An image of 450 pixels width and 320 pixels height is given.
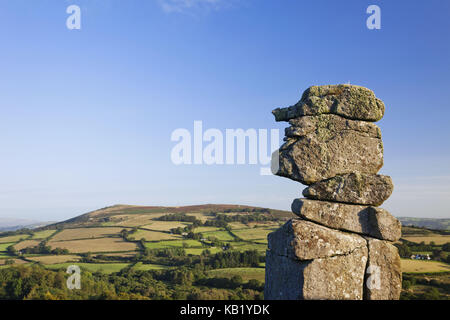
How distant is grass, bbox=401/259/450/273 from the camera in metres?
37.8

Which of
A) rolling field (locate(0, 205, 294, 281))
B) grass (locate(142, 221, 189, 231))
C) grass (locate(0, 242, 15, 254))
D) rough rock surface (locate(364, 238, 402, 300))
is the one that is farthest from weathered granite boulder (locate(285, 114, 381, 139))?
grass (locate(0, 242, 15, 254))

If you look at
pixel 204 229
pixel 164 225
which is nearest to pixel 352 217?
pixel 204 229

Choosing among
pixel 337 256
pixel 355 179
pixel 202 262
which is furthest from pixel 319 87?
pixel 202 262

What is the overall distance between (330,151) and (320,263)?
12.5 feet

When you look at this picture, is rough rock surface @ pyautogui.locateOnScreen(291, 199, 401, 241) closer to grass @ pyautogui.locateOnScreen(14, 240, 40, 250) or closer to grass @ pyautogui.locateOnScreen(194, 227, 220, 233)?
grass @ pyautogui.locateOnScreen(194, 227, 220, 233)

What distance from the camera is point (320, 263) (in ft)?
33.4

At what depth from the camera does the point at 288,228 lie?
1070 cm

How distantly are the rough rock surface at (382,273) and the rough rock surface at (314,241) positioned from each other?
545 mm

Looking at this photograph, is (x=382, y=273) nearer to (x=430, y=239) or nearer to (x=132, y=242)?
(x=430, y=239)

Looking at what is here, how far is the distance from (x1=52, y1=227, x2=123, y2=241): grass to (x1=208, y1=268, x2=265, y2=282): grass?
4211 centimetres

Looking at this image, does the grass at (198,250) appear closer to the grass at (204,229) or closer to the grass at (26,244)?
the grass at (204,229)

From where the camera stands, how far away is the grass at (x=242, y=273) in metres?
44.4

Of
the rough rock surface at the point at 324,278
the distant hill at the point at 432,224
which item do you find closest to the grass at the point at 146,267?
the rough rock surface at the point at 324,278
